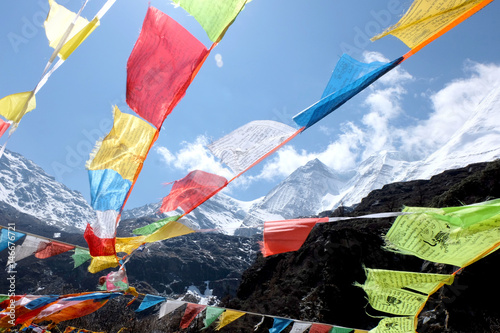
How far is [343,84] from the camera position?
129 inches

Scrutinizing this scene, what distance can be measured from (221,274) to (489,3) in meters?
95.3

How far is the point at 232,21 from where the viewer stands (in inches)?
112

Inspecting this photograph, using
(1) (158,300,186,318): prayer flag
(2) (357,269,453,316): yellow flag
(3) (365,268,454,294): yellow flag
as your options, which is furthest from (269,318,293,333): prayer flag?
(3) (365,268,454,294): yellow flag

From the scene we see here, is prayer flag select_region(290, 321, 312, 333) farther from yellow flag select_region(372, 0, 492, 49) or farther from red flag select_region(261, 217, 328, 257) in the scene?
yellow flag select_region(372, 0, 492, 49)

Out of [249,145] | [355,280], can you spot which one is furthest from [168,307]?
[355,280]

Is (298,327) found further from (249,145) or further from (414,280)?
(249,145)

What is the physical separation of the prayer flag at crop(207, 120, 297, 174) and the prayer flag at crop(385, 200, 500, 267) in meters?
1.54

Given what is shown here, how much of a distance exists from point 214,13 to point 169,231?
362 cm

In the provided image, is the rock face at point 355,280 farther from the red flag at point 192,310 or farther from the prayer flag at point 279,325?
the red flag at point 192,310

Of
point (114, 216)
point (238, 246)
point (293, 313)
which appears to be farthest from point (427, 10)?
point (238, 246)

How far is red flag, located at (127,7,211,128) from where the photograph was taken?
10.9ft

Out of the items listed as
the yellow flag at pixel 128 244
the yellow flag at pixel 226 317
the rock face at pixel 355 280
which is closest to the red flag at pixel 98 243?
the yellow flag at pixel 128 244

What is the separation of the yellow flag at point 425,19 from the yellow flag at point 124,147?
2913 millimetres

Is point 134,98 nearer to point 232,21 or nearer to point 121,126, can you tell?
point 121,126
